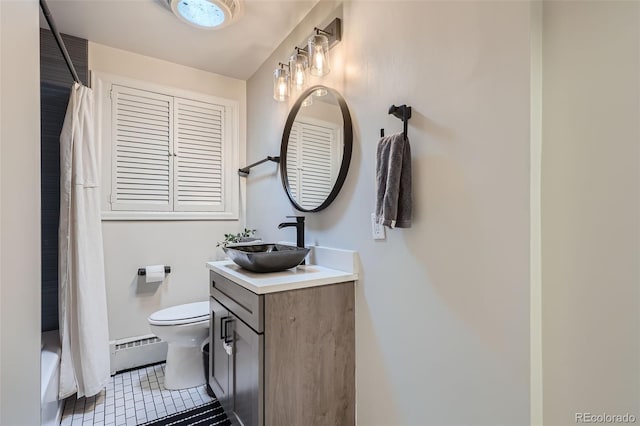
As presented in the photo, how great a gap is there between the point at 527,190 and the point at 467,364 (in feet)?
2.03

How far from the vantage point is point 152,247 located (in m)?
2.41

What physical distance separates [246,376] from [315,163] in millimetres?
1190

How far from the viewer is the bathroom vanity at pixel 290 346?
1.27 metres

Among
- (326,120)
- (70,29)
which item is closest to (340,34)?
(326,120)

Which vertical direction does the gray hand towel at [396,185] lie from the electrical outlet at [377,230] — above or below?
above

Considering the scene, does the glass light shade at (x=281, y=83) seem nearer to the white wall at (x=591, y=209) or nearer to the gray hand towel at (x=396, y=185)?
the gray hand towel at (x=396, y=185)

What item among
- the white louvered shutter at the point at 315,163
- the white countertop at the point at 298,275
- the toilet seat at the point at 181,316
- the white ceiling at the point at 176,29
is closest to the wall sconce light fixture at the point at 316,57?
the white louvered shutter at the point at 315,163

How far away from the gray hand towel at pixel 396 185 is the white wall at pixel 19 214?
1.09 m

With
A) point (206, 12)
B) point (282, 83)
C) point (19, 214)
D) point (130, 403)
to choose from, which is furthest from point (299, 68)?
point (130, 403)

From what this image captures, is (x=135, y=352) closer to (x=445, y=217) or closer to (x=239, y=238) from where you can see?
(x=239, y=238)

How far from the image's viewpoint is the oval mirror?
1.61m

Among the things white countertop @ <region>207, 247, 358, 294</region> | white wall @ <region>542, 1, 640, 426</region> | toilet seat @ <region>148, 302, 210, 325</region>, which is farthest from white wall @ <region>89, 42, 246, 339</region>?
white wall @ <region>542, 1, 640, 426</region>

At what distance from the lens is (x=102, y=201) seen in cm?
225

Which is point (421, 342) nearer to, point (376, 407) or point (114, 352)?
point (376, 407)
